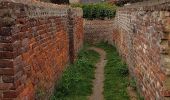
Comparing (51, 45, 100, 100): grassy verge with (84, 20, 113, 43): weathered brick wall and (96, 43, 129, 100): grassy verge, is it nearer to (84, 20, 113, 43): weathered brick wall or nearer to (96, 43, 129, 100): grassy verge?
(96, 43, 129, 100): grassy verge

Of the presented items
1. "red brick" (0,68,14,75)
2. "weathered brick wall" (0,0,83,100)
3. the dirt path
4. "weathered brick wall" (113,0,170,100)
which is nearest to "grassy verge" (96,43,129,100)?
the dirt path

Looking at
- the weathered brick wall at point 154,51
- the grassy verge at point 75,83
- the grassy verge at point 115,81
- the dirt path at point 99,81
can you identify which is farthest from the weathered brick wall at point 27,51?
the weathered brick wall at point 154,51

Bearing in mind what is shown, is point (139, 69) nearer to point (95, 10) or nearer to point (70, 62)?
point (70, 62)

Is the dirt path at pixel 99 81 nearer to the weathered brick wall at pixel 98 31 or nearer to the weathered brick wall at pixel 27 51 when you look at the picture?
the weathered brick wall at pixel 27 51

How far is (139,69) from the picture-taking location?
9117 millimetres

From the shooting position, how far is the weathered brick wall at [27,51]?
5492 millimetres

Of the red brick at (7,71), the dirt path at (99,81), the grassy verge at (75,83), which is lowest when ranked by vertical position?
the dirt path at (99,81)

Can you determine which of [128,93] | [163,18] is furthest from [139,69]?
[163,18]

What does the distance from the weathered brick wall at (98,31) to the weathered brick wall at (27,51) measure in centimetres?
1293

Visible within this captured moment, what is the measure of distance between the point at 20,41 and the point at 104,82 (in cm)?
578

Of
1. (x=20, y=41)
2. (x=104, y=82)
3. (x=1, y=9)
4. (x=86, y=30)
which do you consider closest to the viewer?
(x=1, y=9)

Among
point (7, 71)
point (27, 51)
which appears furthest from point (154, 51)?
point (7, 71)

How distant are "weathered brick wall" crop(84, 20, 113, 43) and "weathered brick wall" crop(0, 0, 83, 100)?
1293cm

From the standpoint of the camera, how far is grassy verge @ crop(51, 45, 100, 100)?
30.4 ft
